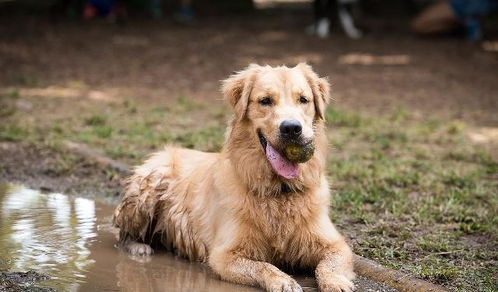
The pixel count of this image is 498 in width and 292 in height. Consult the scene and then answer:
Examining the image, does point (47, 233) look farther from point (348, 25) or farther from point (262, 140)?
point (348, 25)

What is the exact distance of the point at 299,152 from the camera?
5805mm

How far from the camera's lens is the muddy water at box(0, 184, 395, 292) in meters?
5.75

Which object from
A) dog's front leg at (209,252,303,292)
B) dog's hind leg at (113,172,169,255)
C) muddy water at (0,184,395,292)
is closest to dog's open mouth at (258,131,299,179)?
dog's front leg at (209,252,303,292)

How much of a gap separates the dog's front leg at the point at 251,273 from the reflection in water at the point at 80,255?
3.2 inches

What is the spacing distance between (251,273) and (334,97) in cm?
928

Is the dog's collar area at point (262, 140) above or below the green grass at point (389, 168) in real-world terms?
above

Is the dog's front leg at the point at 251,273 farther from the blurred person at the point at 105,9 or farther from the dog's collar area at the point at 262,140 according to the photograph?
the blurred person at the point at 105,9

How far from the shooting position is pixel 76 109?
12.8 m

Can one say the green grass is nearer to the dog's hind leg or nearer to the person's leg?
the dog's hind leg

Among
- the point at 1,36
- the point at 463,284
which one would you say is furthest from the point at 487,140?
the point at 1,36

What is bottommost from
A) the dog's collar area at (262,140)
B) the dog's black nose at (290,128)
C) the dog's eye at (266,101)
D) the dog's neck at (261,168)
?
the dog's neck at (261,168)

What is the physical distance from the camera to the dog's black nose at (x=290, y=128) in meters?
5.69

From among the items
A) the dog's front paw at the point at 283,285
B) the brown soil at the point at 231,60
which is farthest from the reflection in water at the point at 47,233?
the brown soil at the point at 231,60

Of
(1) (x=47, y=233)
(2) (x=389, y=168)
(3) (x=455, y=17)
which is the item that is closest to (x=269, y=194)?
(1) (x=47, y=233)
